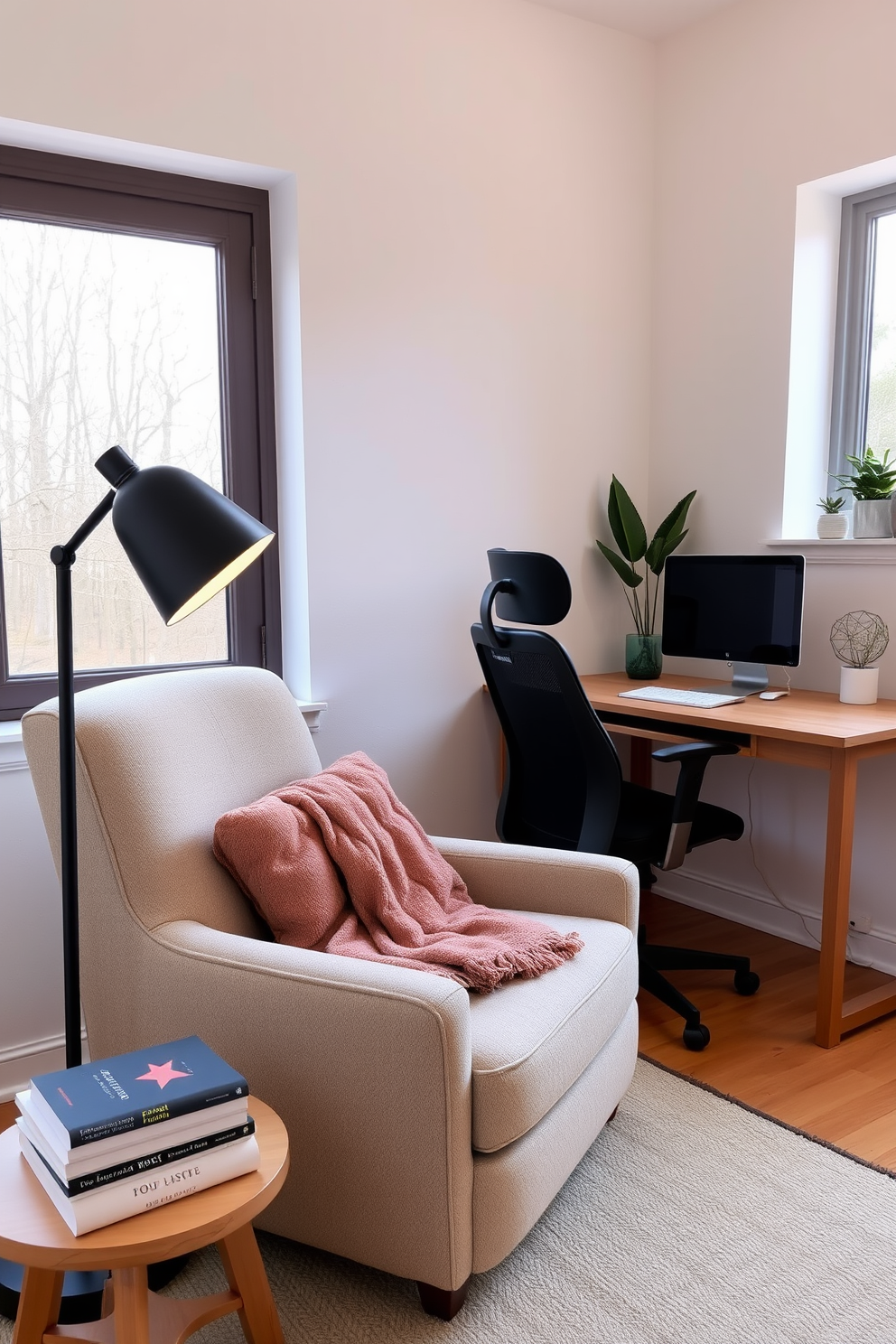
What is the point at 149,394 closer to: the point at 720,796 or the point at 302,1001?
the point at 302,1001

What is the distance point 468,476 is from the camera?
288 centimetres

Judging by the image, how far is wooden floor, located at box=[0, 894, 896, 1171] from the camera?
2072mm

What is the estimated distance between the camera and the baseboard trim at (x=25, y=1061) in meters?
2.23

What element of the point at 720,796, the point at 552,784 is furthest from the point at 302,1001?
the point at 720,796

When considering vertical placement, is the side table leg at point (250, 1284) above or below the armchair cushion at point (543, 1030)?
below

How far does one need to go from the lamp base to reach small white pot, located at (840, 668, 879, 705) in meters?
1.92

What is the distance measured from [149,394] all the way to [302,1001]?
1587 millimetres

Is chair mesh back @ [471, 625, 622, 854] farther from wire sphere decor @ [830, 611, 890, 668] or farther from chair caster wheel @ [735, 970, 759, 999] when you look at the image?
wire sphere decor @ [830, 611, 890, 668]

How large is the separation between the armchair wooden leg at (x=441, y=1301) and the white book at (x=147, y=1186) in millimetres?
461

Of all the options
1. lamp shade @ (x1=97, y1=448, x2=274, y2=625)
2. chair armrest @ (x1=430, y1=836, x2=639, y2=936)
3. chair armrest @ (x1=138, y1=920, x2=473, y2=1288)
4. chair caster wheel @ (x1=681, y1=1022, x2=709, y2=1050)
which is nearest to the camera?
lamp shade @ (x1=97, y1=448, x2=274, y2=625)

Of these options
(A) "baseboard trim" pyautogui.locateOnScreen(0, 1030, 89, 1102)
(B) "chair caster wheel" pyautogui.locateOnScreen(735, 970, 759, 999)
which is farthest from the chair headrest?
(A) "baseboard trim" pyautogui.locateOnScreen(0, 1030, 89, 1102)

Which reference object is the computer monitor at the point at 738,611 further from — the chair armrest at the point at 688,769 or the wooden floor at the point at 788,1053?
the wooden floor at the point at 788,1053

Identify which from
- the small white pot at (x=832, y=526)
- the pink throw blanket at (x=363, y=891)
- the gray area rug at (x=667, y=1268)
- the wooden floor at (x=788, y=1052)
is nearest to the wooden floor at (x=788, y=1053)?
the wooden floor at (x=788, y=1052)

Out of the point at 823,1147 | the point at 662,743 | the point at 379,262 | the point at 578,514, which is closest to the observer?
the point at 823,1147
